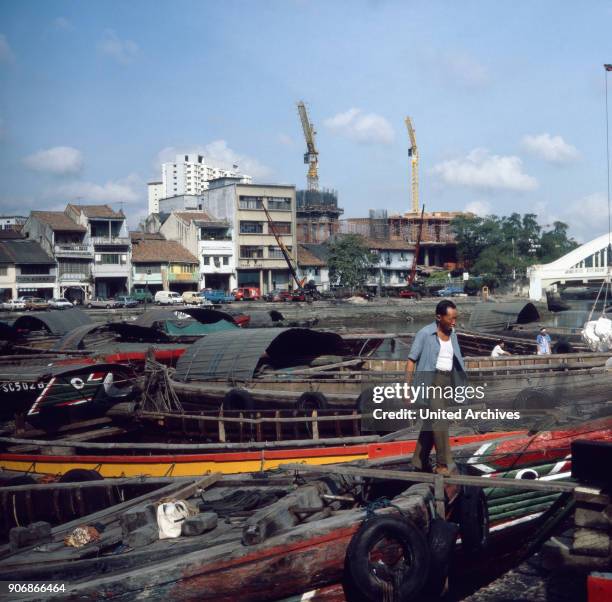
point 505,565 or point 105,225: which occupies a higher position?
point 105,225

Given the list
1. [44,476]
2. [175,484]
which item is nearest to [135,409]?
[44,476]

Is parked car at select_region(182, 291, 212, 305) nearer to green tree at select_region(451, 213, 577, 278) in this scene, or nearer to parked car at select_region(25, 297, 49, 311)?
parked car at select_region(25, 297, 49, 311)

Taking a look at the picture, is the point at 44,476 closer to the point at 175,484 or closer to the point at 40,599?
the point at 175,484

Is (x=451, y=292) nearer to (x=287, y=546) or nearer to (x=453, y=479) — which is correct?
(x=453, y=479)

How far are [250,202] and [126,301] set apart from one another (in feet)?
43.0

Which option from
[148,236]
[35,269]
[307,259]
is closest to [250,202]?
[307,259]

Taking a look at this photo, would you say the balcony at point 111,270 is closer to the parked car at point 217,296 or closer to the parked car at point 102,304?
the parked car at point 102,304

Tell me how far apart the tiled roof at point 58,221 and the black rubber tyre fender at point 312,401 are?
3665 cm

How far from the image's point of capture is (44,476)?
8.84 meters

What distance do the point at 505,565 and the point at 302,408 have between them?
179 inches

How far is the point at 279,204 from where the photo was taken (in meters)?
51.7

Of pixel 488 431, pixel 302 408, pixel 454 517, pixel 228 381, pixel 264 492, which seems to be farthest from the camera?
pixel 228 381

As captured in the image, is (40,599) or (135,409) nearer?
(40,599)

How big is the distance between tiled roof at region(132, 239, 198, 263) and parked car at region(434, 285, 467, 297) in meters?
18.1
